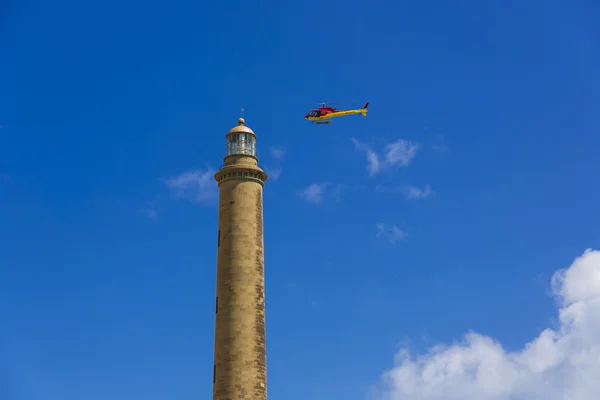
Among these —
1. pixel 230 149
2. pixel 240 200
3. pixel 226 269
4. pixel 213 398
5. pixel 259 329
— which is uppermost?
pixel 230 149

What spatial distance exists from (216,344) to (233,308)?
270 centimetres

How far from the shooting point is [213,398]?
58500mm

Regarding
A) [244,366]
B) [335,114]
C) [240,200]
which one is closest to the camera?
[244,366]

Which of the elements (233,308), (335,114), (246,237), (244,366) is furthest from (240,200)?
(335,114)

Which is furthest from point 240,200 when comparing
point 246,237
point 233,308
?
point 233,308

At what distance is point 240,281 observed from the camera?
60.3m

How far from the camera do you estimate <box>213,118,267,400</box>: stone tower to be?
58.2 meters

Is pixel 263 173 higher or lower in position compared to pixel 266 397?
higher

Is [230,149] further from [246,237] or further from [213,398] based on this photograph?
[213,398]

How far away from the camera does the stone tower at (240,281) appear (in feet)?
191

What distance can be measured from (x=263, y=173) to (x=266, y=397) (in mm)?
16103

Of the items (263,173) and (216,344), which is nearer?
(216,344)

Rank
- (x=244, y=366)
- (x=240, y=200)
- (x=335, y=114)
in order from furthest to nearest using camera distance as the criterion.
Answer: (x=335, y=114), (x=240, y=200), (x=244, y=366)

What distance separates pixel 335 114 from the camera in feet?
254
